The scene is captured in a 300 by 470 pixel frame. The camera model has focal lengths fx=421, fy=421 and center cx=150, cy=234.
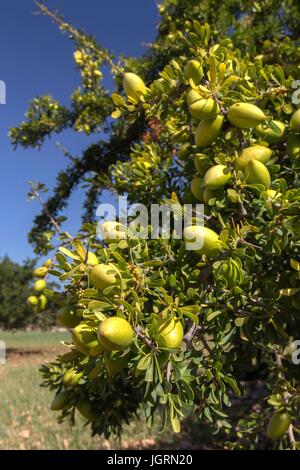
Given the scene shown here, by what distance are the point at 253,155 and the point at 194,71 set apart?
0.37m

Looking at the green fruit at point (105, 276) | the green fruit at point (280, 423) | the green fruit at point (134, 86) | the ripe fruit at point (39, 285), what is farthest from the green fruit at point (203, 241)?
the ripe fruit at point (39, 285)

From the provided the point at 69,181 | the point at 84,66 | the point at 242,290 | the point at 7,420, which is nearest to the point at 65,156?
the point at 69,181

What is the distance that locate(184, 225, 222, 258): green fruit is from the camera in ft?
3.79

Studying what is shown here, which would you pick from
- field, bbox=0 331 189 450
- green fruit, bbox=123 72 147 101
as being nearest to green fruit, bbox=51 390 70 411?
green fruit, bbox=123 72 147 101

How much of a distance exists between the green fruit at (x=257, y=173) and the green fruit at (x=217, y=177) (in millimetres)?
59

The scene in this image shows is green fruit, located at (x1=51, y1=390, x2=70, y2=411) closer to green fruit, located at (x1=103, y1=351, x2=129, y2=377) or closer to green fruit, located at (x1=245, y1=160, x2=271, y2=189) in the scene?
green fruit, located at (x1=103, y1=351, x2=129, y2=377)

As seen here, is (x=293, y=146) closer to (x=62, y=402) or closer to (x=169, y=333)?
(x=169, y=333)

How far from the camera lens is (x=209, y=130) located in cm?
133

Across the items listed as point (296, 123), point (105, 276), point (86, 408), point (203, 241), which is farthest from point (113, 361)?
point (296, 123)

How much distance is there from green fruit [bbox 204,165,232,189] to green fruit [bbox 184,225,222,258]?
6.2 inches

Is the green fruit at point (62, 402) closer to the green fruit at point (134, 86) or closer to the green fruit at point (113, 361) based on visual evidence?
the green fruit at point (113, 361)

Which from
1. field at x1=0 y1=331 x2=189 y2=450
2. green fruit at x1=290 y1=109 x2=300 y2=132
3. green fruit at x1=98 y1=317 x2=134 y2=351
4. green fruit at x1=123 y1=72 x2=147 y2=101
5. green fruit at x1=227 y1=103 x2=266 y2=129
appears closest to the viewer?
green fruit at x1=98 y1=317 x2=134 y2=351

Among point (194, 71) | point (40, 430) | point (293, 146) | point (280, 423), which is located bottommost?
point (40, 430)

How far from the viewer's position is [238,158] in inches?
51.9
